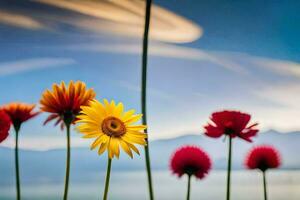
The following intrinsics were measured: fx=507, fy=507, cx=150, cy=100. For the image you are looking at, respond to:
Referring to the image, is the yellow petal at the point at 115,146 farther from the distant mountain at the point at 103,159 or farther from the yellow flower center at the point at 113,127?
the distant mountain at the point at 103,159

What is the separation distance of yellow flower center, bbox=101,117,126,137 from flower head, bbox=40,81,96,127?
46 millimetres

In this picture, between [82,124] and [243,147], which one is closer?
[82,124]

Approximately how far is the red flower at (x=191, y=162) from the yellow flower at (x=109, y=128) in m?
0.13

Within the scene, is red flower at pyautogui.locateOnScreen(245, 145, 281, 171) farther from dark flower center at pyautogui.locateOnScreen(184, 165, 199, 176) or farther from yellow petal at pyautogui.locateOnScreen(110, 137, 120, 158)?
yellow petal at pyautogui.locateOnScreen(110, 137, 120, 158)

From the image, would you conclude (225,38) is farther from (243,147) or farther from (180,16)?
(243,147)

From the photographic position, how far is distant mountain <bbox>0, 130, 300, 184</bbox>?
0.91 meters

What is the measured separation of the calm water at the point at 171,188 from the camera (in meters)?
0.93

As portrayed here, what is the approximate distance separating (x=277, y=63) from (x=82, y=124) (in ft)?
1.64

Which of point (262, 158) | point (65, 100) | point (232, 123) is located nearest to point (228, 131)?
point (232, 123)

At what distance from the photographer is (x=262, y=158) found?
0.91 metres

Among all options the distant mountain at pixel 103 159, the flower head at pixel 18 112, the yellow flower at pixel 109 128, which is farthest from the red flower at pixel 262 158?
the flower head at pixel 18 112

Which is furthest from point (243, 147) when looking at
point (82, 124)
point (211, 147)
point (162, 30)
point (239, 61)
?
point (82, 124)

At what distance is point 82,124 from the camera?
0.70m

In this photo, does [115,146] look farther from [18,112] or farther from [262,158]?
[262,158]
